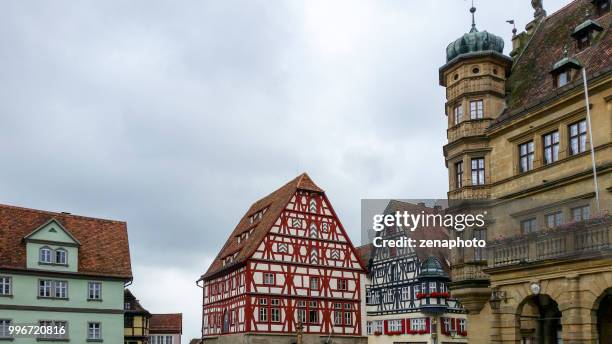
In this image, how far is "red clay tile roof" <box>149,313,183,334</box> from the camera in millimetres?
56219

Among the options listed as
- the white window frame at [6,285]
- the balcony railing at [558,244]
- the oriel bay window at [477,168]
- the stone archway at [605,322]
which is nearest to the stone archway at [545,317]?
the stone archway at [605,322]

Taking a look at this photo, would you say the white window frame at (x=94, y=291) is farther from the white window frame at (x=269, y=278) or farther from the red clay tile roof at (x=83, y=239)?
the white window frame at (x=269, y=278)

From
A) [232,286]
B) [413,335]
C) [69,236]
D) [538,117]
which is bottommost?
[413,335]

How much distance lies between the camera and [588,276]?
57.3ft

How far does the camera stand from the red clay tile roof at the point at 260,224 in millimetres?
44969

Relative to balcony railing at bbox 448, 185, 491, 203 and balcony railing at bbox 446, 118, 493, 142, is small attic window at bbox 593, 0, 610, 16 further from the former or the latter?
balcony railing at bbox 448, 185, 491, 203

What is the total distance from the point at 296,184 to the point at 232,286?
825 cm

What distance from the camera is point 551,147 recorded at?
75.7 ft

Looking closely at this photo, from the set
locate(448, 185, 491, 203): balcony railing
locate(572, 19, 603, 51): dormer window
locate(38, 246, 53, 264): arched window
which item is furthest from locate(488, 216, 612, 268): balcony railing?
locate(38, 246, 53, 264): arched window

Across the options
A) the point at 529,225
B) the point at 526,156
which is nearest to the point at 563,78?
the point at 526,156

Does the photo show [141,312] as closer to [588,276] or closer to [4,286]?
[4,286]

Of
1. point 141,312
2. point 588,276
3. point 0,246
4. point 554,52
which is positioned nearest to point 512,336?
point 588,276

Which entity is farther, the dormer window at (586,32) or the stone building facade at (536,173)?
the dormer window at (586,32)

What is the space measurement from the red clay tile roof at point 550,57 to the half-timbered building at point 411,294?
2092 cm
